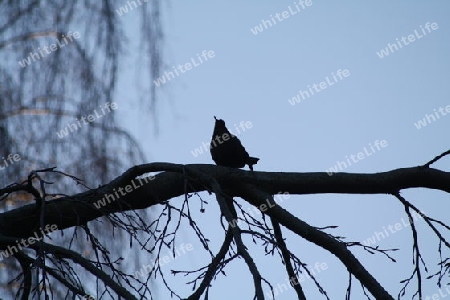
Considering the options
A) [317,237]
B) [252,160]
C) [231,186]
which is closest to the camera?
[317,237]

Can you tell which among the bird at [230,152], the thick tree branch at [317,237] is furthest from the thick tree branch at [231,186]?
the bird at [230,152]

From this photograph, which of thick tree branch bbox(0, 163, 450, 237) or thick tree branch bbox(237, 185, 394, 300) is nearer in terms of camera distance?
thick tree branch bbox(237, 185, 394, 300)

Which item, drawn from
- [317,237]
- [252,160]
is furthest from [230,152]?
[317,237]

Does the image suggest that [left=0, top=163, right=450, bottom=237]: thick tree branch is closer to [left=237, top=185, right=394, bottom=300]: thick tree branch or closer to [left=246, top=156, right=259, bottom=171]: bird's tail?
[left=237, top=185, right=394, bottom=300]: thick tree branch

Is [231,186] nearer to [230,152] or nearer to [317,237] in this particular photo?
[317,237]

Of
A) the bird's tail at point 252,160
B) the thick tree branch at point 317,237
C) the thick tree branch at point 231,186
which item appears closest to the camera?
the thick tree branch at point 317,237

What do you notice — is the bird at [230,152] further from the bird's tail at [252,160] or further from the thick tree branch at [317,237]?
the thick tree branch at [317,237]

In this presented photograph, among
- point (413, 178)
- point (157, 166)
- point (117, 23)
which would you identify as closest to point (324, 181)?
point (413, 178)

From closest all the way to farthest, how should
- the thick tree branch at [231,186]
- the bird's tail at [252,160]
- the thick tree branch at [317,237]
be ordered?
the thick tree branch at [317,237] < the thick tree branch at [231,186] < the bird's tail at [252,160]

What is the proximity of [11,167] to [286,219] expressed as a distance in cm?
153

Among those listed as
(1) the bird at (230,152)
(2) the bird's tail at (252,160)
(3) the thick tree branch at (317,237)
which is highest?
(1) the bird at (230,152)

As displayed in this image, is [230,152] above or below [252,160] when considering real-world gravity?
above

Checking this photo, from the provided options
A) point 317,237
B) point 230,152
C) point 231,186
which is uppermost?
point 230,152

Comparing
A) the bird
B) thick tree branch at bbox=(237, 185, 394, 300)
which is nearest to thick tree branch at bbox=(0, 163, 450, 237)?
thick tree branch at bbox=(237, 185, 394, 300)
